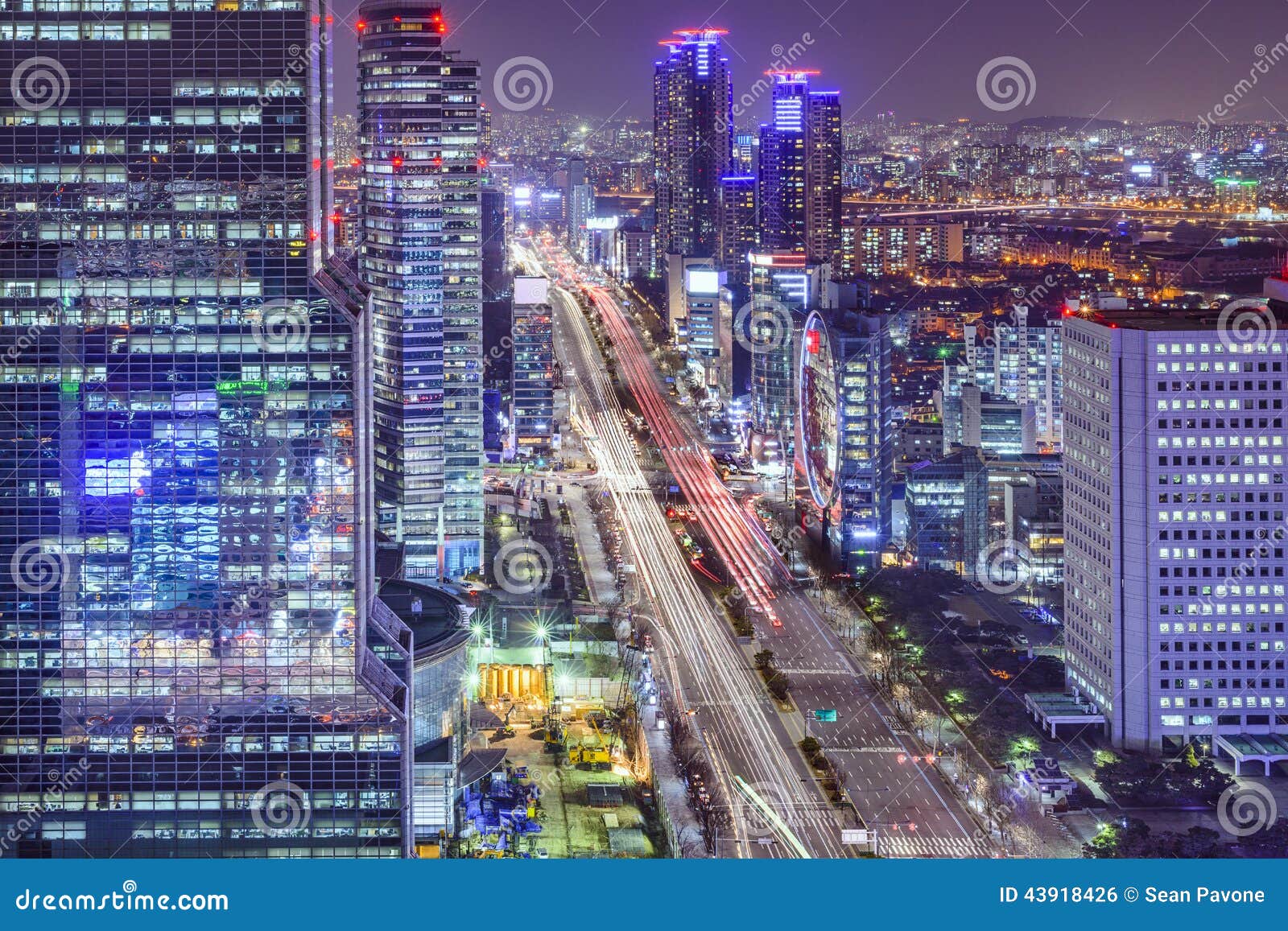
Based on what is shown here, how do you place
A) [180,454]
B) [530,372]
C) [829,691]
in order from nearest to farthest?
[180,454] → [829,691] → [530,372]

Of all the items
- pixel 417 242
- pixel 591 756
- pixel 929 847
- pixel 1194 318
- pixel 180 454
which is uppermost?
pixel 417 242

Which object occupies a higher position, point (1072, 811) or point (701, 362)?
point (701, 362)

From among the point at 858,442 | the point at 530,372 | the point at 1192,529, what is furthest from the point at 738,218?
the point at 1192,529

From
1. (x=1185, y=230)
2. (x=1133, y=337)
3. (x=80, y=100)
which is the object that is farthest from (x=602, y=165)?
Result: (x=80, y=100)

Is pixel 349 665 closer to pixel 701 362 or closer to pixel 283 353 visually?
pixel 283 353

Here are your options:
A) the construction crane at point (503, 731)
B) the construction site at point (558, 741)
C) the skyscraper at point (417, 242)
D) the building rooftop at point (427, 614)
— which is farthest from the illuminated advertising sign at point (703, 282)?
the building rooftop at point (427, 614)

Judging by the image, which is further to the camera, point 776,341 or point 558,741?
point 776,341

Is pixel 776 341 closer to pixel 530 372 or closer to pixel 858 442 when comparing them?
pixel 530 372
